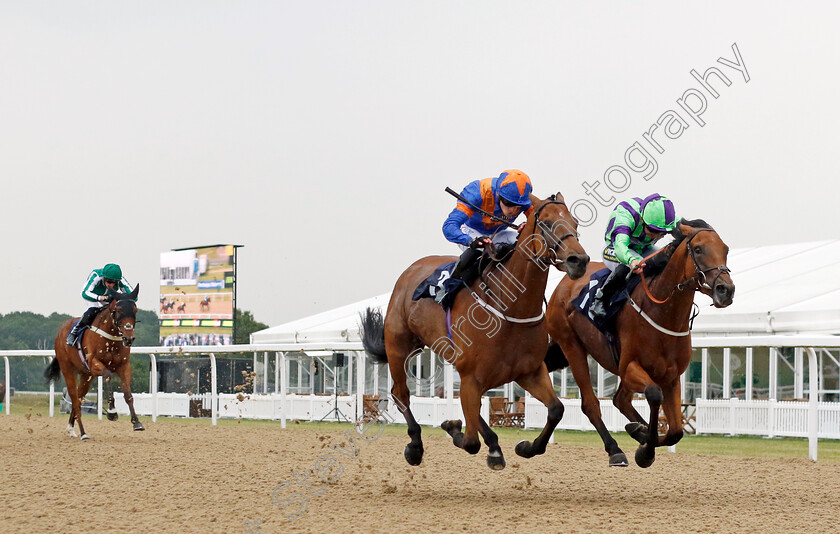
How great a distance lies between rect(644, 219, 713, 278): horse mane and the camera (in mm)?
6488

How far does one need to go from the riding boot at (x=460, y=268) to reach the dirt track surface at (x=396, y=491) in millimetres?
1369

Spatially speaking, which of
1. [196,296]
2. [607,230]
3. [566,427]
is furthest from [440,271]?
[196,296]

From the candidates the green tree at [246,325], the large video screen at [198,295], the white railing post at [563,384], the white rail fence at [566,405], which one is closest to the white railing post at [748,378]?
the white rail fence at [566,405]

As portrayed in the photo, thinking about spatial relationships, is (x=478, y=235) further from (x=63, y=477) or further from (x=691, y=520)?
(x=63, y=477)

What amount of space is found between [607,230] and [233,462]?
418cm

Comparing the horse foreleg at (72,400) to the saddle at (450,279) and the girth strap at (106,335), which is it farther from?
the saddle at (450,279)

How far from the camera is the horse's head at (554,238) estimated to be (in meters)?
5.58

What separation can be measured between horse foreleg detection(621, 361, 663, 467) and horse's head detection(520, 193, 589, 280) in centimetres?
102

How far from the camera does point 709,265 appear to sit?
608 centimetres

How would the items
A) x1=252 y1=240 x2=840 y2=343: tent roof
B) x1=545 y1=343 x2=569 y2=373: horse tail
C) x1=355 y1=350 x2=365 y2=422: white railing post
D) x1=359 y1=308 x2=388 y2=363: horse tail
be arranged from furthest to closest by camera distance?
x1=252 y1=240 x2=840 y2=343: tent roof < x1=355 y1=350 x2=365 y2=422: white railing post < x1=359 y1=308 x2=388 y2=363: horse tail < x1=545 y1=343 x2=569 y2=373: horse tail

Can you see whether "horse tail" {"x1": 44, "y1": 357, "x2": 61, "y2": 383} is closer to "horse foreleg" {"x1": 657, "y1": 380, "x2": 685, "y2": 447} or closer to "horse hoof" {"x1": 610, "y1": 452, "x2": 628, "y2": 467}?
"horse hoof" {"x1": 610, "y1": 452, "x2": 628, "y2": 467}

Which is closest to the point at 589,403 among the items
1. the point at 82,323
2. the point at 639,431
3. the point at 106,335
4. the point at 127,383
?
the point at 639,431

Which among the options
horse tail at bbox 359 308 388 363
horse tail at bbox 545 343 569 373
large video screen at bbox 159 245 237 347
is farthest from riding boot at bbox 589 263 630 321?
large video screen at bbox 159 245 237 347

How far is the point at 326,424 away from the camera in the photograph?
55.4 feet
